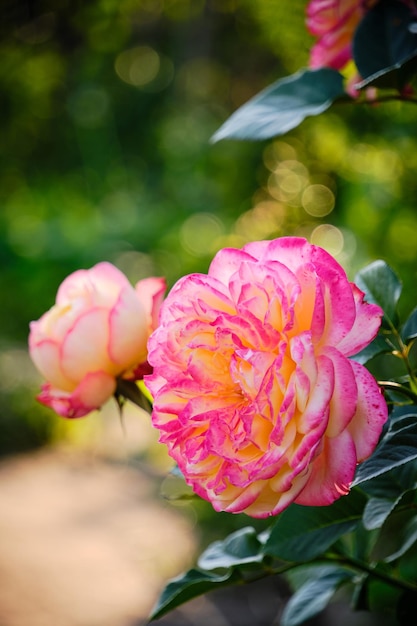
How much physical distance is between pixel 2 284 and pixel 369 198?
184 centimetres

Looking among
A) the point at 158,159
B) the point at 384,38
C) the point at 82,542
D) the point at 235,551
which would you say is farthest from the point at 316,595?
the point at 158,159

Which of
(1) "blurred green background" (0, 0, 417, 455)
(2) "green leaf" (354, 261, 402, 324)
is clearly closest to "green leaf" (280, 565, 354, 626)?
(2) "green leaf" (354, 261, 402, 324)

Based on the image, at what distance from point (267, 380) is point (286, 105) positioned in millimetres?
189

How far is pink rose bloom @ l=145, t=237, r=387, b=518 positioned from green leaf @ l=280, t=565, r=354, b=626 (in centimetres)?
19

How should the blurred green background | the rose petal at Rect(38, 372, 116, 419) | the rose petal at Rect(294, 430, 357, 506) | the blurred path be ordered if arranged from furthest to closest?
1. the blurred path
2. the blurred green background
3. the rose petal at Rect(38, 372, 116, 419)
4. the rose petal at Rect(294, 430, 357, 506)

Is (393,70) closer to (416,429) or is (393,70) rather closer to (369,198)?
(416,429)

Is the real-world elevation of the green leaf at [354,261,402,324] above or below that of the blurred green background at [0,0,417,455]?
above

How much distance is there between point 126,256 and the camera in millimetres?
2441

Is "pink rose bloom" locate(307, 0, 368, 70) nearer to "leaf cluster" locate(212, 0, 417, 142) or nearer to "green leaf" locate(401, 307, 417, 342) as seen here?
"leaf cluster" locate(212, 0, 417, 142)

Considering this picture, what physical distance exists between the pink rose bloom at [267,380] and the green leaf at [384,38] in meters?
0.15

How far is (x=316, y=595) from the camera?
399 mm

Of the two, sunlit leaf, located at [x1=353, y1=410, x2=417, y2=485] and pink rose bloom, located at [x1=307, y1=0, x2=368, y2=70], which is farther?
pink rose bloom, located at [x1=307, y1=0, x2=368, y2=70]

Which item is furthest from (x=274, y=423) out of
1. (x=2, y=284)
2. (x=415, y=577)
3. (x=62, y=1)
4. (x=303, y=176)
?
(x=62, y=1)

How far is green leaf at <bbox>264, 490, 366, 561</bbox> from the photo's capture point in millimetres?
308
